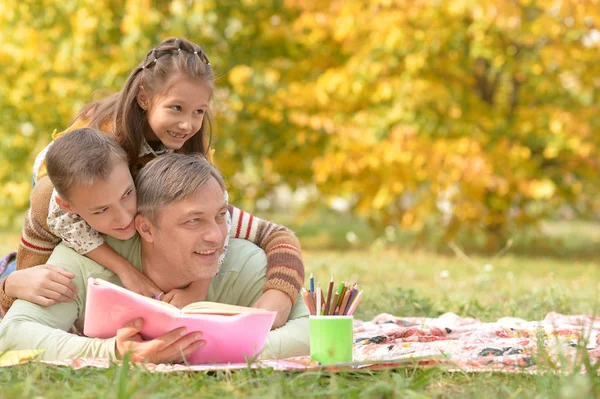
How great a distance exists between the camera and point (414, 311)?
414 centimetres

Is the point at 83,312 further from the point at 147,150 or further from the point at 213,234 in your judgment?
the point at 147,150

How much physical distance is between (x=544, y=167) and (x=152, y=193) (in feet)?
21.1

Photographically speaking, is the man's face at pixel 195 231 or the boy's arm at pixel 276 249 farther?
the boy's arm at pixel 276 249

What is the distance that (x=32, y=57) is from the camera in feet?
28.8

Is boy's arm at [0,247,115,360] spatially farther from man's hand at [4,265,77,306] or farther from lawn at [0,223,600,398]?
lawn at [0,223,600,398]

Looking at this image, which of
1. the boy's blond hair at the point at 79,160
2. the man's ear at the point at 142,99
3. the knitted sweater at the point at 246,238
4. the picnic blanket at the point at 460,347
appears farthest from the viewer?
the man's ear at the point at 142,99

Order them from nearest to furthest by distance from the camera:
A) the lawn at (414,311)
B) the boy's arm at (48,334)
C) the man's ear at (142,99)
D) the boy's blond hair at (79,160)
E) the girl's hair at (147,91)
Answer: the lawn at (414,311) < the boy's arm at (48,334) < the boy's blond hair at (79,160) < the girl's hair at (147,91) < the man's ear at (142,99)

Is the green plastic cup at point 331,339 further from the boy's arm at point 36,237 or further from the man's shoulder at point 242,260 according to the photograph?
the boy's arm at point 36,237

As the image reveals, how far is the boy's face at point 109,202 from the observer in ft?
8.85

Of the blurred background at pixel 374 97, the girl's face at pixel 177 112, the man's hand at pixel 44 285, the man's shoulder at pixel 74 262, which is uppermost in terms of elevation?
the blurred background at pixel 374 97

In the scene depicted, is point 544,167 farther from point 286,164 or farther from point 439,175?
point 286,164

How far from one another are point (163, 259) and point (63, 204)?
390 mm

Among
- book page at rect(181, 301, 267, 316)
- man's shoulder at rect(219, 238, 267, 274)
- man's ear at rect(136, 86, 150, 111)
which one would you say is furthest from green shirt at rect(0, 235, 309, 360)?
man's ear at rect(136, 86, 150, 111)

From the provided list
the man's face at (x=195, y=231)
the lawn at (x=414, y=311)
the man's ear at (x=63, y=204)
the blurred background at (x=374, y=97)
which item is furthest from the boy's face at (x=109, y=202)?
the blurred background at (x=374, y=97)
